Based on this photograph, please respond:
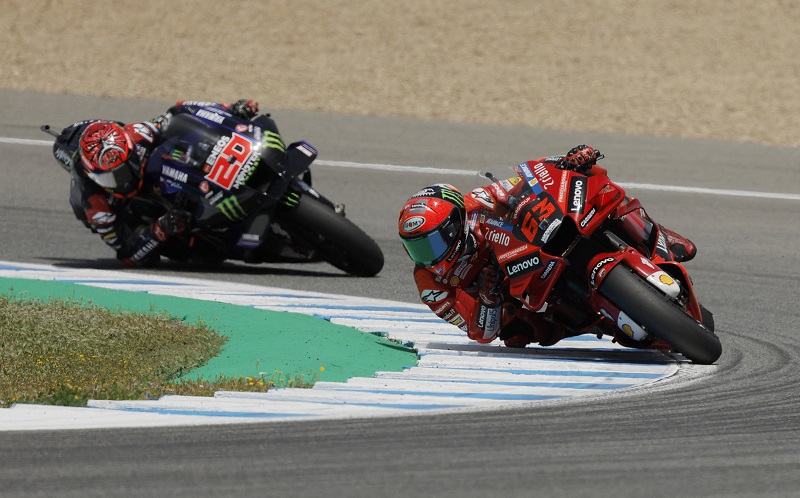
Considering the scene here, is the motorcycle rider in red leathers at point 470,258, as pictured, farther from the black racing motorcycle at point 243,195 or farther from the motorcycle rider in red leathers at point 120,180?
the motorcycle rider in red leathers at point 120,180

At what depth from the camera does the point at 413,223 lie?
8.64 meters

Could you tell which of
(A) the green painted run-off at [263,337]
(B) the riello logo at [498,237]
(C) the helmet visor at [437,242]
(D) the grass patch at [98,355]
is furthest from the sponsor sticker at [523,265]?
(D) the grass patch at [98,355]

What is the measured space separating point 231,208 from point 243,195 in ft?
0.52

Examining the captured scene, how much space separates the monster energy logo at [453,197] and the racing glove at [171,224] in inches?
148

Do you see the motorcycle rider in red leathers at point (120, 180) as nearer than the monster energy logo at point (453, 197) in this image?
No

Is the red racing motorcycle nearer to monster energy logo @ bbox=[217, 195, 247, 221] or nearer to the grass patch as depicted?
the grass patch

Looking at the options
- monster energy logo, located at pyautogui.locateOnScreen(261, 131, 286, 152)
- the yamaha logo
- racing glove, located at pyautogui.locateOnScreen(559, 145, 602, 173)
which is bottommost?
monster energy logo, located at pyautogui.locateOnScreen(261, 131, 286, 152)

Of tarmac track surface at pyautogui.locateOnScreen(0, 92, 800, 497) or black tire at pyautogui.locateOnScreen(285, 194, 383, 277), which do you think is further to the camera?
black tire at pyautogui.locateOnScreen(285, 194, 383, 277)

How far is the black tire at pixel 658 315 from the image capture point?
7984 mm

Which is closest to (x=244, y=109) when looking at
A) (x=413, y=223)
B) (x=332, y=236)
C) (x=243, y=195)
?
(x=243, y=195)

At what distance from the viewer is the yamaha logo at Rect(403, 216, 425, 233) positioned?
862 centimetres

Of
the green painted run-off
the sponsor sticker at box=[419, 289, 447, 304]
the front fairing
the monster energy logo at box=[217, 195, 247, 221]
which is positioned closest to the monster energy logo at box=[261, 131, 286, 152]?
the front fairing

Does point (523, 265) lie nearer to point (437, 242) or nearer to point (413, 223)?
point (437, 242)

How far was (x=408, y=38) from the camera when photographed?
20.8 metres
